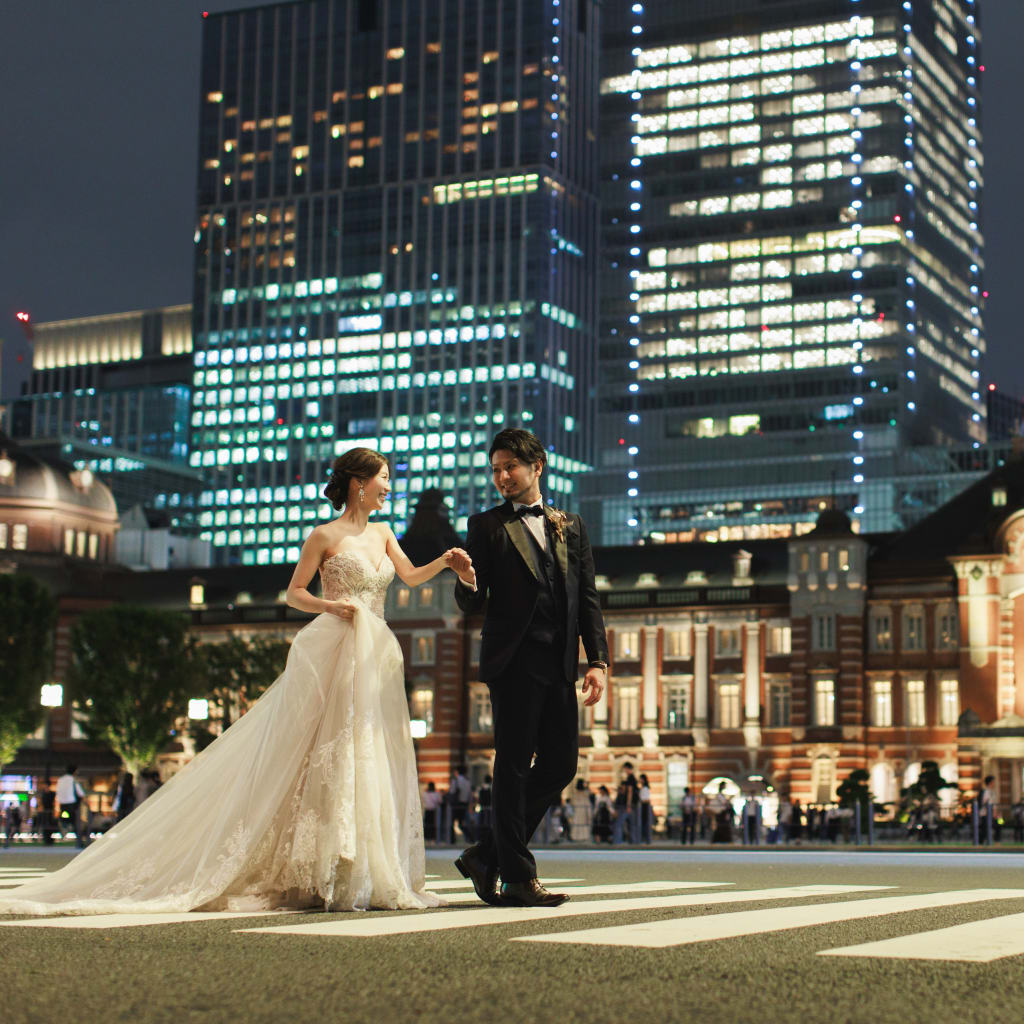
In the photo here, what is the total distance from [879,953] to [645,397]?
12995 cm

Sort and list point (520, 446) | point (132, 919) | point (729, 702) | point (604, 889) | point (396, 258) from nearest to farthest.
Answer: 1. point (132, 919)
2. point (520, 446)
3. point (604, 889)
4. point (729, 702)
5. point (396, 258)

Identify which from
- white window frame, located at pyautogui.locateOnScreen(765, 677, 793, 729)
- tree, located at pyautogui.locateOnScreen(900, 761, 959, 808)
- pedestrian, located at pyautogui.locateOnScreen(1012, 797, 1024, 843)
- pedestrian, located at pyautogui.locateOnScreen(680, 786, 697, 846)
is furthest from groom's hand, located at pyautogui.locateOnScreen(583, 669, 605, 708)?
white window frame, located at pyautogui.locateOnScreen(765, 677, 793, 729)

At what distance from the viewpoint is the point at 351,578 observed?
927 cm

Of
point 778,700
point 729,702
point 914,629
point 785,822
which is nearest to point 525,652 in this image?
point 785,822

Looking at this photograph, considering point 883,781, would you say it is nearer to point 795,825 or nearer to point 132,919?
point 795,825

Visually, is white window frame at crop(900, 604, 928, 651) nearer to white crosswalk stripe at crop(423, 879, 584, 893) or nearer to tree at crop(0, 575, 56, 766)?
tree at crop(0, 575, 56, 766)

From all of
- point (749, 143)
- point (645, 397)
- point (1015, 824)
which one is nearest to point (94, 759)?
point (1015, 824)

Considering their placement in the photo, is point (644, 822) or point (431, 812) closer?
point (431, 812)

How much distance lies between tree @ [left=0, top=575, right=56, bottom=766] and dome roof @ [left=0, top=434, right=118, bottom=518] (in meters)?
17.5

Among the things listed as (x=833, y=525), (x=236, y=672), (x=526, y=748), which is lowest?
(x=526, y=748)

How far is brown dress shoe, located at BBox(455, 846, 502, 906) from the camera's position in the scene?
842 centimetres

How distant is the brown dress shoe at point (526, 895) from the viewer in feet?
27.2

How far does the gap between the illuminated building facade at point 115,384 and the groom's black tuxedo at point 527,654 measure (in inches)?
5879

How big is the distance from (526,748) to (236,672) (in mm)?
59640
